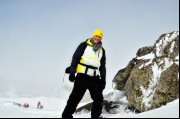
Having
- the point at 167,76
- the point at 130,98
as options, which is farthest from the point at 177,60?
the point at 130,98

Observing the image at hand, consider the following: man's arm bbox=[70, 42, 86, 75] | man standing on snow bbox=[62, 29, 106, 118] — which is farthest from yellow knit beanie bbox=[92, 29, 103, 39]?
man's arm bbox=[70, 42, 86, 75]

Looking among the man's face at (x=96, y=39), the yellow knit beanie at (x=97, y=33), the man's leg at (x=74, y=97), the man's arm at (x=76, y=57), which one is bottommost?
the man's leg at (x=74, y=97)

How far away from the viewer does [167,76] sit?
13.7m

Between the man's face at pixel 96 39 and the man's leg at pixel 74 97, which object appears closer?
the man's leg at pixel 74 97

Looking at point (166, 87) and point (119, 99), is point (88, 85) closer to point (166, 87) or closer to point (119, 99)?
point (166, 87)

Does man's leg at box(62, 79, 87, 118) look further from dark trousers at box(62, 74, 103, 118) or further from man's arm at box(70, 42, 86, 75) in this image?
man's arm at box(70, 42, 86, 75)

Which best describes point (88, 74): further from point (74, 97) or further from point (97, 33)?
point (97, 33)

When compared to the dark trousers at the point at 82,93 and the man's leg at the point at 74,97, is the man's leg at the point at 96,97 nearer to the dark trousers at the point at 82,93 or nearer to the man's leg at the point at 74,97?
the dark trousers at the point at 82,93

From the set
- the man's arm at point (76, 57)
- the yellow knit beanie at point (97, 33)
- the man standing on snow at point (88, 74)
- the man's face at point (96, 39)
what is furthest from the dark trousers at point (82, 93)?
the yellow knit beanie at point (97, 33)

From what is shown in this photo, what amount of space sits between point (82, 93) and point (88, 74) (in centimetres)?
57

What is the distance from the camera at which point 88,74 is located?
8289 mm

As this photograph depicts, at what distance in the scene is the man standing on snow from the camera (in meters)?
8.23

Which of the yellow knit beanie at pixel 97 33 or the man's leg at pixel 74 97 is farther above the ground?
the yellow knit beanie at pixel 97 33

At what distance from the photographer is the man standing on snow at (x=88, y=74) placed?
8.23m
